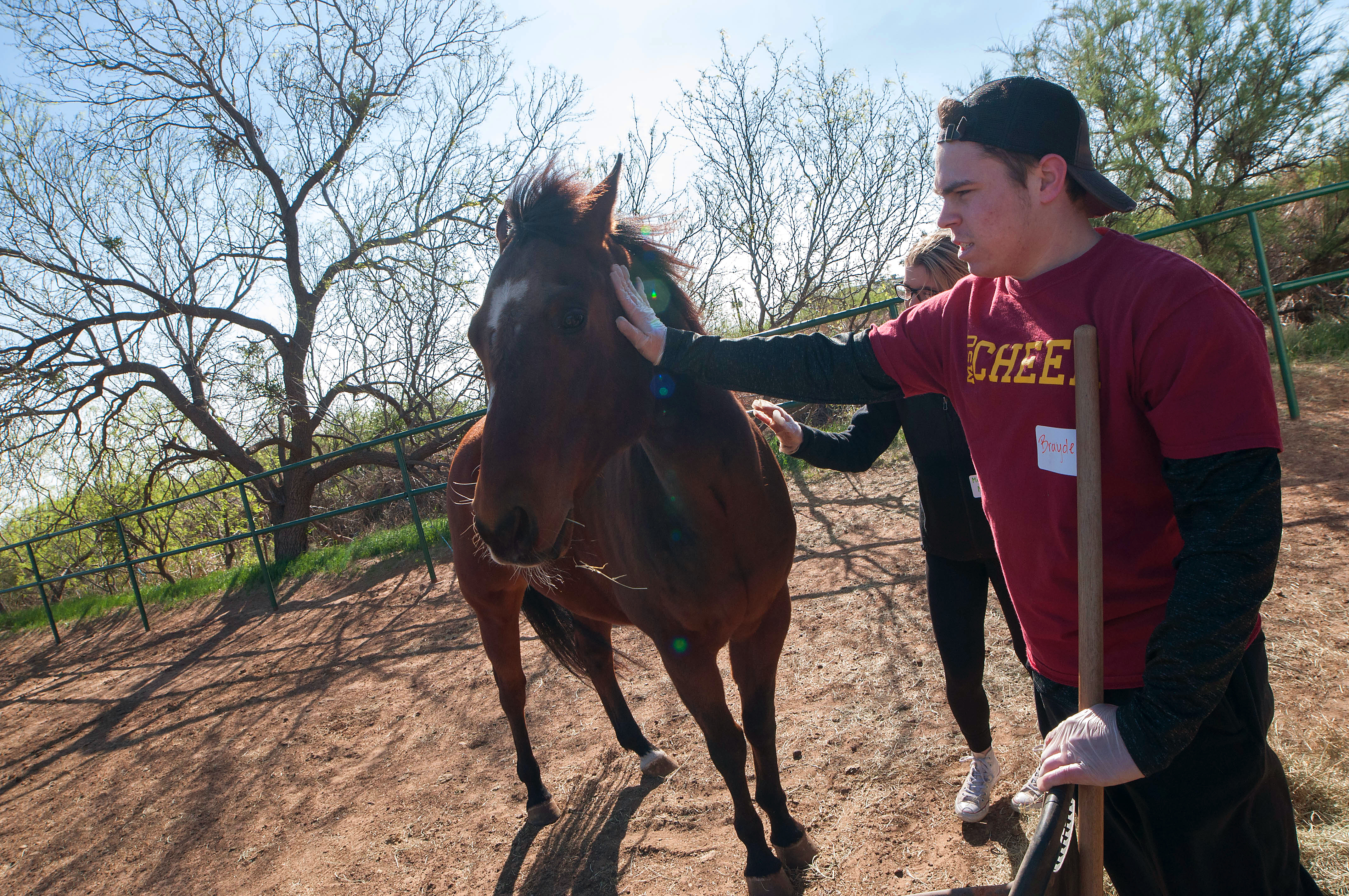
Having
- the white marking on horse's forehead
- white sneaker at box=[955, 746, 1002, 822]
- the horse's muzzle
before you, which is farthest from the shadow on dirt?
the white marking on horse's forehead

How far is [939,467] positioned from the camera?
219cm

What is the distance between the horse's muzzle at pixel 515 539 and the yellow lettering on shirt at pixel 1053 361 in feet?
3.55

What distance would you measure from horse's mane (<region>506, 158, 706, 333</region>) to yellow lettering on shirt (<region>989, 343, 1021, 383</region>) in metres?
1.17

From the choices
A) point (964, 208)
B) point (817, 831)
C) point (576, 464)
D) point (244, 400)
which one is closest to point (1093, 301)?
point (964, 208)

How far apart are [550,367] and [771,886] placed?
188 cm

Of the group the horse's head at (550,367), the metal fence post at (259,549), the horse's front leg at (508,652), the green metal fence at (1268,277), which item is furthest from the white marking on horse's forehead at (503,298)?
the metal fence post at (259,549)

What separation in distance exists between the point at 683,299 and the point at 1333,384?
6010 mm

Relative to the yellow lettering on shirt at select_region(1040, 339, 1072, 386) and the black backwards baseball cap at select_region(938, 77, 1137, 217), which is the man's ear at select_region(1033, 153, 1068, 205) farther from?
the yellow lettering on shirt at select_region(1040, 339, 1072, 386)

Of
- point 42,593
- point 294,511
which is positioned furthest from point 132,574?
point 294,511

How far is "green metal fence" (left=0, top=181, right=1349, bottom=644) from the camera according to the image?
4797mm

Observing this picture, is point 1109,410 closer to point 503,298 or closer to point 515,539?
point 515,539

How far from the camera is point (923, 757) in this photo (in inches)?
111

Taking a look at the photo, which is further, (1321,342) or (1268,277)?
(1321,342)

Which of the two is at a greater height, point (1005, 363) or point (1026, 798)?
point (1005, 363)
